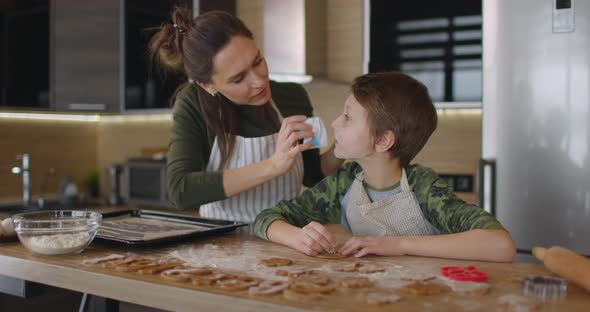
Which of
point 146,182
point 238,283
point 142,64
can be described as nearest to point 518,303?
point 238,283

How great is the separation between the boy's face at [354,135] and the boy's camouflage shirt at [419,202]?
96 mm

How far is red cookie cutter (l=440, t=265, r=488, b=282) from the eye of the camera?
959 millimetres

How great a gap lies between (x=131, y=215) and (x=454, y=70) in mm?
1708

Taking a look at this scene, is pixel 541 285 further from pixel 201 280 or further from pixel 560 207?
pixel 560 207

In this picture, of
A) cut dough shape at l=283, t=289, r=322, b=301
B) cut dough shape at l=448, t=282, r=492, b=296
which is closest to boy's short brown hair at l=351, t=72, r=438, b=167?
cut dough shape at l=448, t=282, r=492, b=296

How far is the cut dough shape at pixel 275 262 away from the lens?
109 centimetres

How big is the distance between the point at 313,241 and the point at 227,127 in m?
0.65

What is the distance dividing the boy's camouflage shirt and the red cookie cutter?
7.8 inches

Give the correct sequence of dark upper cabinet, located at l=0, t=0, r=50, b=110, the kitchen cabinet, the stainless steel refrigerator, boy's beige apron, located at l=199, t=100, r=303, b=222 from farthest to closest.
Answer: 1. dark upper cabinet, located at l=0, t=0, r=50, b=110
2. the kitchen cabinet
3. the stainless steel refrigerator
4. boy's beige apron, located at l=199, t=100, r=303, b=222

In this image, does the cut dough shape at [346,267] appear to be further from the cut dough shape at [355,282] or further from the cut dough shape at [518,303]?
the cut dough shape at [518,303]

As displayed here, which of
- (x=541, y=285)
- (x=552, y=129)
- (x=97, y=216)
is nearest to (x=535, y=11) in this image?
(x=552, y=129)

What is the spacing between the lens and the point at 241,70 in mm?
1619

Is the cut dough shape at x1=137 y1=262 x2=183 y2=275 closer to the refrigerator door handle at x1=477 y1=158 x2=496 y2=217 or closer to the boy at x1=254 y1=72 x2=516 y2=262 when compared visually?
the boy at x1=254 y1=72 x2=516 y2=262

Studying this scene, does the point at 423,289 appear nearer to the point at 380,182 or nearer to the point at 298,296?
the point at 298,296
